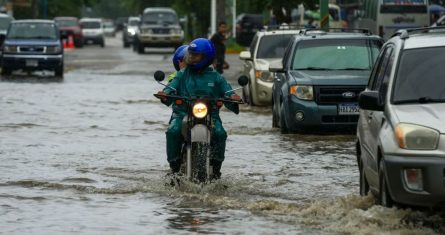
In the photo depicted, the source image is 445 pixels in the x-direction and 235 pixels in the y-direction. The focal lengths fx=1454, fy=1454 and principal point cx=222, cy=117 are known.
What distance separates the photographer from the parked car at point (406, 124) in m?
9.82

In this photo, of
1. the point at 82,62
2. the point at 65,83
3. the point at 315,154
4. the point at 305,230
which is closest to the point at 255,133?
the point at 315,154

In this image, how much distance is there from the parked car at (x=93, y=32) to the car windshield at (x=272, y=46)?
6381 centimetres

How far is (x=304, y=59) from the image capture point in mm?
21328

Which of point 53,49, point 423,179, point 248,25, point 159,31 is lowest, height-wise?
point 248,25

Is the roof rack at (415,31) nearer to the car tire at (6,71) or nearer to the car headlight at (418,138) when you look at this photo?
the car headlight at (418,138)

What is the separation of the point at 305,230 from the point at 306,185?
349 cm

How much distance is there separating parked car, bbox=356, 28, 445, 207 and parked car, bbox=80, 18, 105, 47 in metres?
80.4

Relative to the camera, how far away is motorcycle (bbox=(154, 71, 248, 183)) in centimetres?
1291

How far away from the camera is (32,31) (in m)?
42.8

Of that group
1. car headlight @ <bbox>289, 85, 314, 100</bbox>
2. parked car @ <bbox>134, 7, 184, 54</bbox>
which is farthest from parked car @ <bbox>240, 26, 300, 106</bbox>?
parked car @ <bbox>134, 7, 184, 54</bbox>

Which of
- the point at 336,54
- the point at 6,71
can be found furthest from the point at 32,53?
the point at 336,54

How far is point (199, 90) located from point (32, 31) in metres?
30.0

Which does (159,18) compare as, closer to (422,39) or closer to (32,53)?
(32,53)

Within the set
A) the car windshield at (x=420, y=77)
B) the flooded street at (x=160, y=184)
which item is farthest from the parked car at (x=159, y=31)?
the car windshield at (x=420, y=77)
